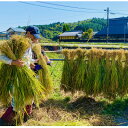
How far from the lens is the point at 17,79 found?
334 cm

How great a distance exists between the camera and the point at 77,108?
4473 mm

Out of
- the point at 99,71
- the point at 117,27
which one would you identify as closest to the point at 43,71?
the point at 99,71

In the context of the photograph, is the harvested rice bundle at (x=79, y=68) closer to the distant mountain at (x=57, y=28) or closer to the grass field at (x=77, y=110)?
the grass field at (x=77, y=110)

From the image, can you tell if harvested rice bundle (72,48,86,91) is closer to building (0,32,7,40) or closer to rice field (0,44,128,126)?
rice field (0,44,128,126)

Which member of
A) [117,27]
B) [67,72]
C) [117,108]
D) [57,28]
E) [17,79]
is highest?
[57,28]

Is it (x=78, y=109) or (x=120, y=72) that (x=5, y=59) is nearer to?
(x=78, y=109)

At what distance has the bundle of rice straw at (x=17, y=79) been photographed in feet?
11.0

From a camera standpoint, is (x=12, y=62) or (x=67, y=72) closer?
(x=12, y=62)

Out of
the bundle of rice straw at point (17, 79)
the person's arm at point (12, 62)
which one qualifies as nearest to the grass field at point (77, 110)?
the bundle of rice straw at point (17, 79)

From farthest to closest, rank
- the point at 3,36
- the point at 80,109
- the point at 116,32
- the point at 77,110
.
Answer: the point at 116,32
the point at 80,109
the point at 77,110
the point at 3,36

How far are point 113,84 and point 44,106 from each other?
142cm

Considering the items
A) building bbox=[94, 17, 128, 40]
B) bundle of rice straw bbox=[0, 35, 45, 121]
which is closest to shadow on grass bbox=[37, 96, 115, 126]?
bundle of rice straw bbox=[0, 35, 45, 121]

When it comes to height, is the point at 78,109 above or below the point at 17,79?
below

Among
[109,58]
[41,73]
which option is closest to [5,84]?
[41,73]
